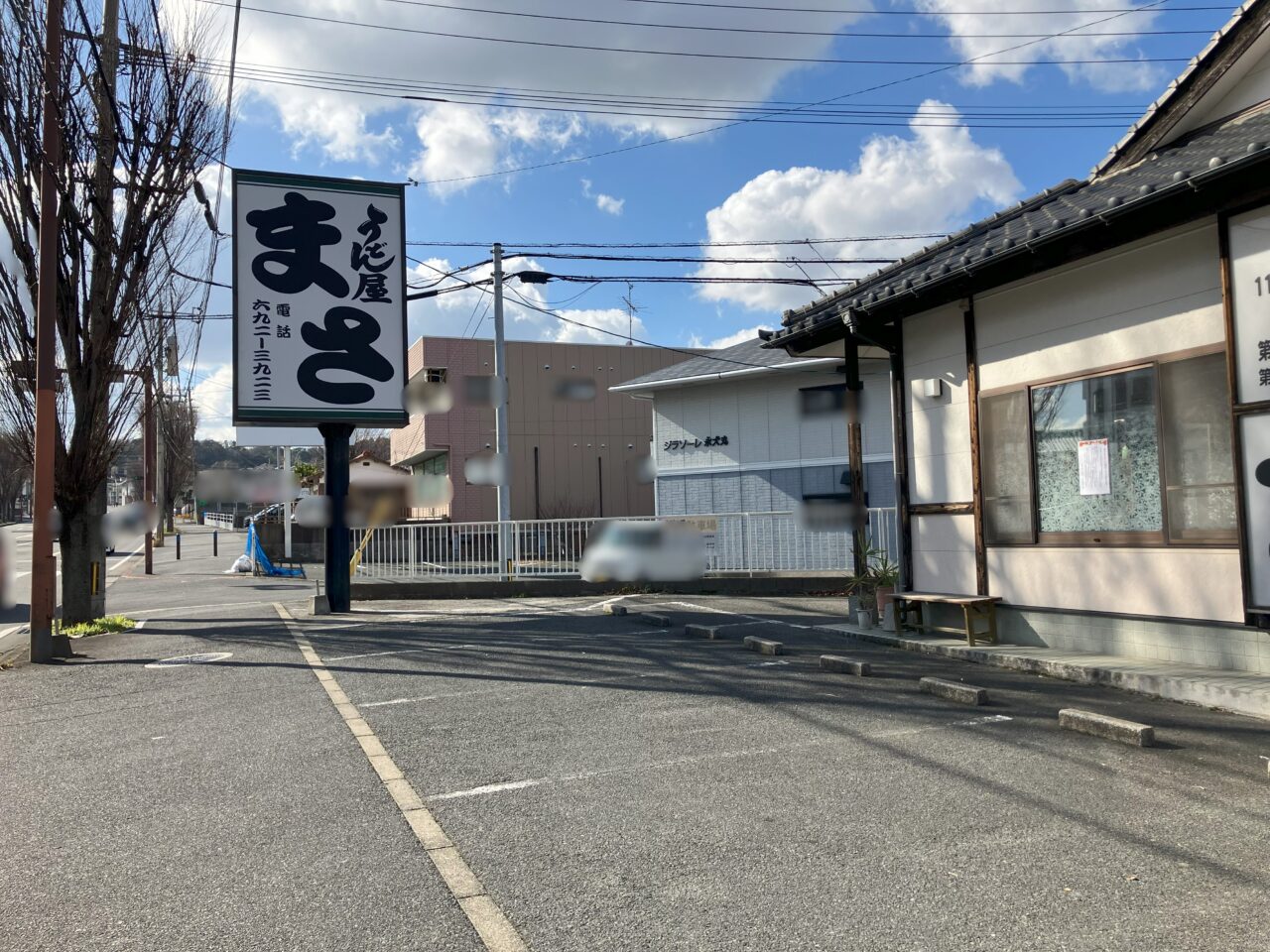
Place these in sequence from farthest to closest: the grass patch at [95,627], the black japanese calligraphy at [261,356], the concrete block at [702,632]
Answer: the black japanese calligraphy at [261,356] → the grass patch at [95,627] → the concrete block at [702,632]

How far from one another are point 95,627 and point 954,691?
10939 millimetres

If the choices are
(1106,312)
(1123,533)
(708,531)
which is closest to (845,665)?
(1123,533)

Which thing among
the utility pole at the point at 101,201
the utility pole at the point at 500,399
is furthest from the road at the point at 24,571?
the utility pole at the point at 500,399

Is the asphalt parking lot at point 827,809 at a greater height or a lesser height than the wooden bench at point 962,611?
lesser

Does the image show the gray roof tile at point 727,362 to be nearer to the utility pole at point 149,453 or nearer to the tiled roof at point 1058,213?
the tiled roof at point 1058,213

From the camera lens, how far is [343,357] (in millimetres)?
13812

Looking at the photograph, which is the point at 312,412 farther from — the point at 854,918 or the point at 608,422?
the point at 608,422

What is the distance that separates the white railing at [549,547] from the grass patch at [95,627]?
4.67 meters

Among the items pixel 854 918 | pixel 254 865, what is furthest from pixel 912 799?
pixel 254 865

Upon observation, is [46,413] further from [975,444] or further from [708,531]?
[708,531]

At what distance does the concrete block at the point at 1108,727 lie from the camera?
535 cm

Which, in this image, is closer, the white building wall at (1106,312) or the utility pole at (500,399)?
the white building wall at (1106,312)

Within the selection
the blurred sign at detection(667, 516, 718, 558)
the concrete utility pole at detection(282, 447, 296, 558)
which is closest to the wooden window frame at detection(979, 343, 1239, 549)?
the blurred sign at detection(667, 516, 718, 558)

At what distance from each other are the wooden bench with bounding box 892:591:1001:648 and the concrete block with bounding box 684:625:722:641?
6.41ft
